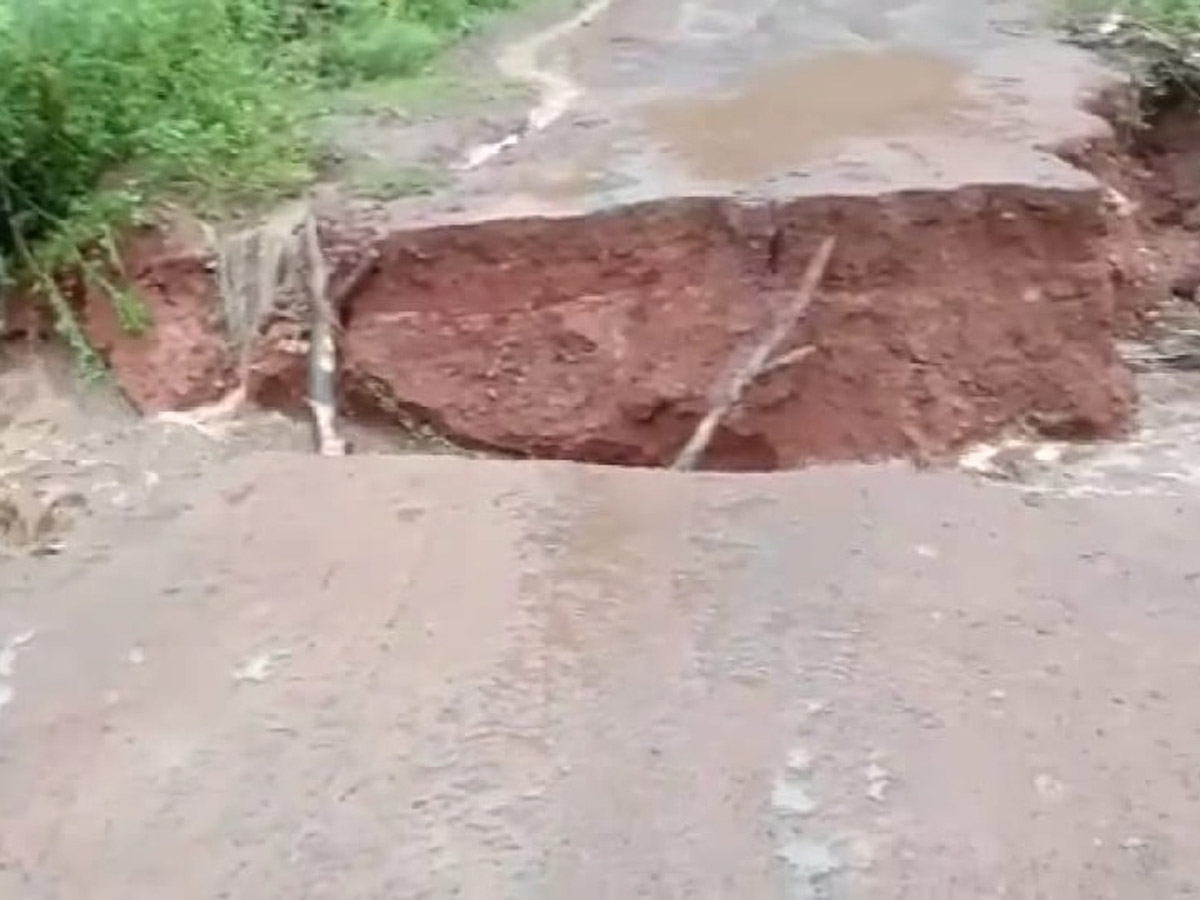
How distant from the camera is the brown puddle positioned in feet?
8.46

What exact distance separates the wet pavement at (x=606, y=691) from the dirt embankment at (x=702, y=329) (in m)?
0.34

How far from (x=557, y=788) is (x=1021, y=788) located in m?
0.36

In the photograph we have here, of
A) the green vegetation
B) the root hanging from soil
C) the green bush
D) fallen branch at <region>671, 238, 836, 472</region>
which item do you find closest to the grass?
the green bush

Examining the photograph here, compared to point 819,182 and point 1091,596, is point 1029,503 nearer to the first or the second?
point 1091,596

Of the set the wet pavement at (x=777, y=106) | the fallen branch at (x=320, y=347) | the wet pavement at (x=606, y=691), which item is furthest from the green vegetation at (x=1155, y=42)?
the fallen branch at (x=320, y=347)

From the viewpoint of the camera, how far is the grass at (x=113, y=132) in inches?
98.7

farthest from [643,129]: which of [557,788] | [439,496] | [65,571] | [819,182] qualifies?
[557,788]

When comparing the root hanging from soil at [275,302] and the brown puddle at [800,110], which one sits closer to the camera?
the root hanging from soil at [275,302]

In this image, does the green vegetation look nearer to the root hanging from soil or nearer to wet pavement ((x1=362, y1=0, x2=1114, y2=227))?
wet pavement ((x1=362, y1=0, x2=1114, y2=227))

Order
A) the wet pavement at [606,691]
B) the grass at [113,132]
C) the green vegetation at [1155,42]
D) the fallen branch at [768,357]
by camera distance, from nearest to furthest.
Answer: the wet pavement at [606,691], the fallen branch at [768,357], the grass at [113,132], the green vegetation at [1155,42]

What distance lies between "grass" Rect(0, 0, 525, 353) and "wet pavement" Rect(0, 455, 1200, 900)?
21.9 inches

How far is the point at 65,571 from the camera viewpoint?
76.5 inches

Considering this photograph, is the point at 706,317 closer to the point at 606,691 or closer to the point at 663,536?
the point at 663,536

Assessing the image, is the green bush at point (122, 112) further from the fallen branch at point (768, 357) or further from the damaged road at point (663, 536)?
the fallen branch at point (768, 357)
